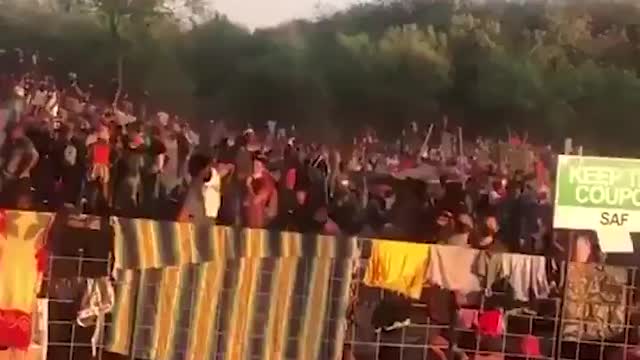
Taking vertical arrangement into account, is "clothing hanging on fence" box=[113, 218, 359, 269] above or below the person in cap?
below

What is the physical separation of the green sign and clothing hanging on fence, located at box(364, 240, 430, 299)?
0.18 m

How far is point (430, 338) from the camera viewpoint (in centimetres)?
115

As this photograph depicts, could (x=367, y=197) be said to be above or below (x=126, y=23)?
below

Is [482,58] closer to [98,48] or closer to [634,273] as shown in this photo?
[634,273]

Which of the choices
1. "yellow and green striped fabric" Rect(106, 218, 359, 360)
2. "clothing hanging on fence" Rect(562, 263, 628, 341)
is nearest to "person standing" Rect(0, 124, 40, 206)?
"yellow and green striped fabric" Rect(106, 218, 359, 360)

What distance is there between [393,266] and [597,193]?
0.26m

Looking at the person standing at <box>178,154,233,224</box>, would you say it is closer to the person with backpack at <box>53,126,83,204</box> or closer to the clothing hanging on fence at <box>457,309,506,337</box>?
the person with backpack at <box>53,126,83,204</box>

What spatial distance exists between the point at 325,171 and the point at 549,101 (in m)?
0.28

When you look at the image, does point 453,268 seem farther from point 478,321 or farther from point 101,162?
point 101,162

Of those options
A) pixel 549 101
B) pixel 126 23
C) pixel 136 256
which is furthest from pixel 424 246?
pixel 126 23

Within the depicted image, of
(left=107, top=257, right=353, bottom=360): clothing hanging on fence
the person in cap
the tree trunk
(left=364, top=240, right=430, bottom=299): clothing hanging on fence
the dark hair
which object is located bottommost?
(left=107, top=257, right=353, bottom=360): clothing hanging on fence

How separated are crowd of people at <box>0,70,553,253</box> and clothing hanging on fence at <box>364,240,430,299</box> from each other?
2 centimetres

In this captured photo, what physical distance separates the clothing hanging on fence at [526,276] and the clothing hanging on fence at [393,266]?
0.35 ft

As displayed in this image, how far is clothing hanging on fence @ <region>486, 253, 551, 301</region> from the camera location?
115cm
